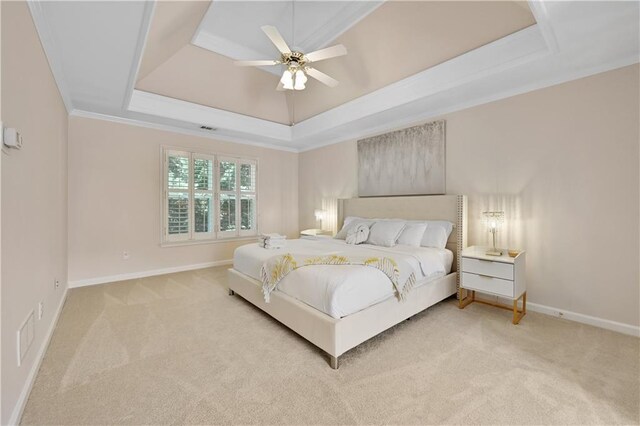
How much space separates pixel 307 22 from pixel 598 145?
3.49 metres

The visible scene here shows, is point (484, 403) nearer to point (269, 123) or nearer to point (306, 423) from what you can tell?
point (306, 423)

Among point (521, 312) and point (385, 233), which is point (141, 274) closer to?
point (385, 233)

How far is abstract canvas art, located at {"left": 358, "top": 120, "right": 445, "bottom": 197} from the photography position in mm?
3969

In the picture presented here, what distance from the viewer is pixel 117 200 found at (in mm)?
4355

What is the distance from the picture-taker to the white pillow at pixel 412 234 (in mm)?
3570

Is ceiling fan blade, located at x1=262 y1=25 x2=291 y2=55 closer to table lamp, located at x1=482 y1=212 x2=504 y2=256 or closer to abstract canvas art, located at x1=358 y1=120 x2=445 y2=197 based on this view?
abstract canvas art, located at x1=358 y1=120 x2=445 y2=197

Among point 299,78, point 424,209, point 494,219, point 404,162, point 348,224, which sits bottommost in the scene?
point 348,224

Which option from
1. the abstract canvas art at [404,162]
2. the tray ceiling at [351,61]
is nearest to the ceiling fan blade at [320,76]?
the tray ceiling at [351,61]

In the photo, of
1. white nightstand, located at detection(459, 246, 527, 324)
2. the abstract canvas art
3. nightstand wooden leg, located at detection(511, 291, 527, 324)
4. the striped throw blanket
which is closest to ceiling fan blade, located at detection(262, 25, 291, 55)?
the striped throw blanket

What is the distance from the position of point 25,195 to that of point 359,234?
3.23 meters

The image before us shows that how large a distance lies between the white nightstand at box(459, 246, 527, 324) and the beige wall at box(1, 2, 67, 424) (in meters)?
3.66

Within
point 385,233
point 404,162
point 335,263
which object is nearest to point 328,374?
point 335,263

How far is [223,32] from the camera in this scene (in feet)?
12.3

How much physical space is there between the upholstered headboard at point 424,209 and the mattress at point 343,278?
1.34 ft
